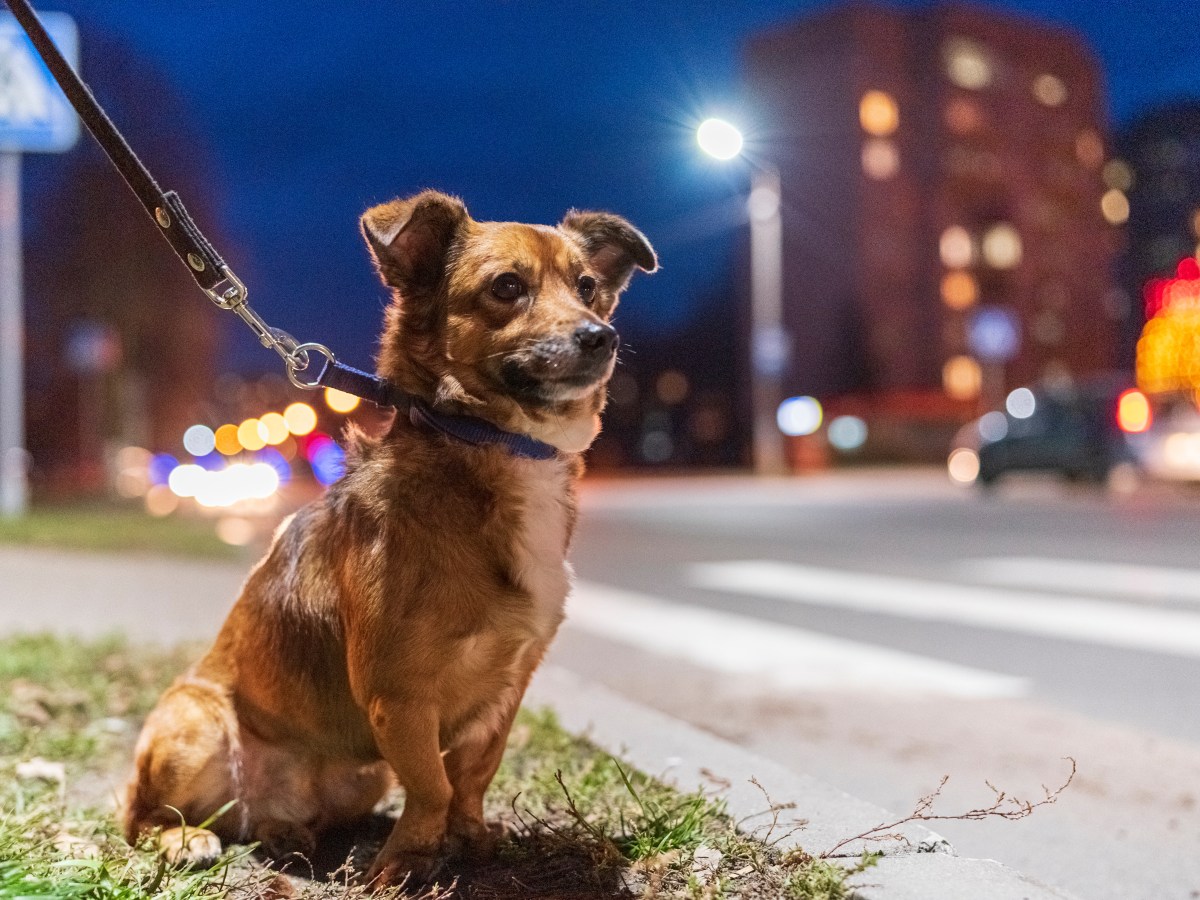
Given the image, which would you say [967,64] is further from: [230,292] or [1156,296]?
[230,292]

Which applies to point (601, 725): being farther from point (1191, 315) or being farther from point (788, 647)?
point (1191, 315)

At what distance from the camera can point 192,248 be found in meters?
3.26

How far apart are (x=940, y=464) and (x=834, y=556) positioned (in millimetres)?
33228

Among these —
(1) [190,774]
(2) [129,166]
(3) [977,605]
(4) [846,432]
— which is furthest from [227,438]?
(1) [190,774]

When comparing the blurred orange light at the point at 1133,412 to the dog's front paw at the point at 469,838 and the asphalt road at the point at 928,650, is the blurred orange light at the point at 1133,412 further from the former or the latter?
the dog's front paw at the point at 469,838

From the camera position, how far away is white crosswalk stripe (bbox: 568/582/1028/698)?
607 cm

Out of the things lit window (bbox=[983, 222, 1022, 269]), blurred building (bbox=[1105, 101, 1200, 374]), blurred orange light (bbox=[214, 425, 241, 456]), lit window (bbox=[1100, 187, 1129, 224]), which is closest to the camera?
blurred orange light (bbox=[214, 425, 241, 456])

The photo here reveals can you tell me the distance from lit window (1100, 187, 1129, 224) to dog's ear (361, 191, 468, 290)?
70951mm

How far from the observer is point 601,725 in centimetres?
448

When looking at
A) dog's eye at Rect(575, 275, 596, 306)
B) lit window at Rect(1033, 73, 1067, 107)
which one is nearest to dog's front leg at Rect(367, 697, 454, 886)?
dog's eye at Rect(575, 275, 596, 306)

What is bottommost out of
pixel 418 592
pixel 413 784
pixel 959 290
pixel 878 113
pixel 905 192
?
pixel 413 784

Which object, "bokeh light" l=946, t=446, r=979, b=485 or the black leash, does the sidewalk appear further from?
"bokeh light" l=946, t=446, r=979, b=485

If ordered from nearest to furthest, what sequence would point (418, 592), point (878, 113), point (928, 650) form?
point (418, 592) < point (928, 650) < point (878, 113)

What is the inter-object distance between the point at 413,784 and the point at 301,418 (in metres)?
30.5
